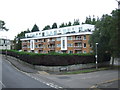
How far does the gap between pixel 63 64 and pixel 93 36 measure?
10.2 meters

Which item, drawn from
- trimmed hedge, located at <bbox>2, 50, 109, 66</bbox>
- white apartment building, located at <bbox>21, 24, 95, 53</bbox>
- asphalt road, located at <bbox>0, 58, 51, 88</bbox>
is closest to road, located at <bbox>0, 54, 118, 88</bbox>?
asphalt road, located at <bbox>0, 58, 51, 88</bbox>

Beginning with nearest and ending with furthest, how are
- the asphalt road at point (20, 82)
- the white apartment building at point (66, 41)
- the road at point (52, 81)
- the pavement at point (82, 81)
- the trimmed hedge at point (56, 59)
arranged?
1. the asphalt road at point (20, 82)
2. the road at point (52, 81)
3. the pavement at point (82, 81)
4. the trimmed hedge at point (56, 59)
5. the white apartment building at point (66, 41)

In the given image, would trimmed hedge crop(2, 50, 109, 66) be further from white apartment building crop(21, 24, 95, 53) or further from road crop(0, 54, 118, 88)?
white apartment building crop(21, 24, 95, 53)

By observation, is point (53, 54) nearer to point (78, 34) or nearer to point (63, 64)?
point (63, 64)

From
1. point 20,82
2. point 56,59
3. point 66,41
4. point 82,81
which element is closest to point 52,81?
point 82,81

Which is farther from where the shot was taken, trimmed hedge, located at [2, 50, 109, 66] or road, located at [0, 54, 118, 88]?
trimmed hedge, located at [2, 50, 109, 66]

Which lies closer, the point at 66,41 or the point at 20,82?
the point at 20,82

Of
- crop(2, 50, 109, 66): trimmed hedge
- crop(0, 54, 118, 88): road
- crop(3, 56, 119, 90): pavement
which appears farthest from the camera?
crop(2, 50, 109, 66): trimmed hedge

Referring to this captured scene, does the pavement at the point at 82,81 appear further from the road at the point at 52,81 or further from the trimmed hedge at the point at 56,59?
the trimmed hedge at the point at 56,59

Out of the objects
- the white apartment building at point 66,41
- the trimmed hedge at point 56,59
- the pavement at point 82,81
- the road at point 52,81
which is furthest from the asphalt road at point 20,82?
the white apartment building at point 66,41

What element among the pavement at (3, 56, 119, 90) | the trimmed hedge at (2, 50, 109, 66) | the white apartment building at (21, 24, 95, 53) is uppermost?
the white apartment building at (21, 24, 95, 53)

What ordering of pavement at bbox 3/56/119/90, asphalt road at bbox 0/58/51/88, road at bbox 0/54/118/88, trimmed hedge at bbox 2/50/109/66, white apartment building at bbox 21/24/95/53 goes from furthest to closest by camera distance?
white apartment building at bbox 21/24/95/53 < trimmed hedge at bbox 2/50/109/66 < pavement at bbox 3/56/119/90 < road at bbox 0/54/118/88 < asphalt road at bbox 0/58/51/88

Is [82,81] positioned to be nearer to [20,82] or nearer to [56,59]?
[20,82]

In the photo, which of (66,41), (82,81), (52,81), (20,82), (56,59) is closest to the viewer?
(20,82)
